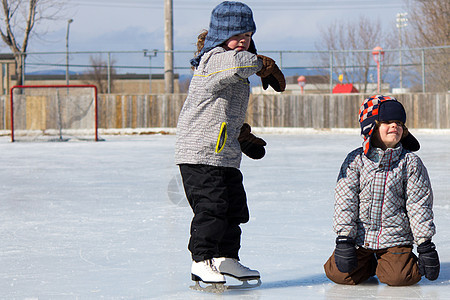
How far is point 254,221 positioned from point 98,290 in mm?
1840

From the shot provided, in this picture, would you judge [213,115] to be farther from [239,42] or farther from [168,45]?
[168,45]

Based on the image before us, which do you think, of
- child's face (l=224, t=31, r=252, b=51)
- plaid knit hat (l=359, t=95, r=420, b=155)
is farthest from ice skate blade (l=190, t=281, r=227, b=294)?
child's face (l=224, t=31, r=252, b=51)

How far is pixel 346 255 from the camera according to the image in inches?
115

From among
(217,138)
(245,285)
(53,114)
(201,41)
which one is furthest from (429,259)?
(53,114)

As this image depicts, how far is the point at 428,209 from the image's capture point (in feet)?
9.59

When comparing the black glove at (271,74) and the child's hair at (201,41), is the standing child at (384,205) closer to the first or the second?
the black glove at (271,74)

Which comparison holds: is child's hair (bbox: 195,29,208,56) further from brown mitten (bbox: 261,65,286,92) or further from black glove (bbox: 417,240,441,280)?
black glove (bbox: 417,240,441,280)

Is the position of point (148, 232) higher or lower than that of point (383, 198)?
lower

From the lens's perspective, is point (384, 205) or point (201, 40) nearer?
point (384, 205)

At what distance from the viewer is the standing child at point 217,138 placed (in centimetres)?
293

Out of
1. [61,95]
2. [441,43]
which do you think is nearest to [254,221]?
[61,95]

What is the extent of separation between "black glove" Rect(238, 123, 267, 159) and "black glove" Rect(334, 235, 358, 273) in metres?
0.54

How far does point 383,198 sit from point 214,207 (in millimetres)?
701

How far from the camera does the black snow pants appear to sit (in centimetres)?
293
